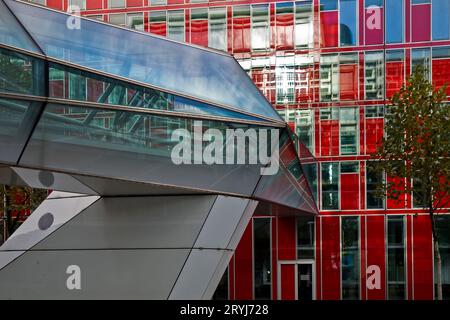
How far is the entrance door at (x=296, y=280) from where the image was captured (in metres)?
31.6

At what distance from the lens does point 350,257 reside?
31.0 m

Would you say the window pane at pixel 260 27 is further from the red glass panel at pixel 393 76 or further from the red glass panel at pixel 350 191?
the red glass panel at pixel 350 191

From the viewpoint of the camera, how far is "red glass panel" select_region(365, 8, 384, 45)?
3119cm

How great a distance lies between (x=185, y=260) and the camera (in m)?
14.2

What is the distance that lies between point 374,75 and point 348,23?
7.67ft

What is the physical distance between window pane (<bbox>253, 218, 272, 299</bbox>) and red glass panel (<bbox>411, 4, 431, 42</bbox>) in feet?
30.7

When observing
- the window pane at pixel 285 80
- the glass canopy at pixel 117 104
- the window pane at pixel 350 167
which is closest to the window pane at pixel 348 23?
the window pane at pixel 285 80

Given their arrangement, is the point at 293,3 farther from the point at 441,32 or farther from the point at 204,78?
the point at 204,78

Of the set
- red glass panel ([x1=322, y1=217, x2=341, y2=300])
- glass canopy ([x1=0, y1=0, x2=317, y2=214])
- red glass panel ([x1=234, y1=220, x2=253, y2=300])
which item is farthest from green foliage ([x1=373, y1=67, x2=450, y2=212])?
glass canopy ([x1=0, y1=0, x2=317, y2=214])

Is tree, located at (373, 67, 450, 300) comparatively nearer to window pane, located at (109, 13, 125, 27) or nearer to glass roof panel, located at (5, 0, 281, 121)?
glass roof panel, located at (5, 0, 281, 121)

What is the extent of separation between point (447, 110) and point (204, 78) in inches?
500
